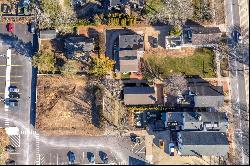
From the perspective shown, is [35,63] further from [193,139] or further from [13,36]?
[193,139]

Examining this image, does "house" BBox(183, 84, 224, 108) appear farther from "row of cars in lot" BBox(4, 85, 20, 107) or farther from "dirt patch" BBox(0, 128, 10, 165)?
"dirt patch" BBox(0, 128, 10, 165)

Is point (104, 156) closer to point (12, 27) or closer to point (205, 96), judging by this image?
point (205, 96)

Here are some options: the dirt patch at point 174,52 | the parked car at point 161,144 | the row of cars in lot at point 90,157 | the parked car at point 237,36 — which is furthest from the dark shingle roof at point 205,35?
the row of cars in lot at point 90,157

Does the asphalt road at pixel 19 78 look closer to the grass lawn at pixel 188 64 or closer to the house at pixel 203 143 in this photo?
the grass lawn at pixel 188 64

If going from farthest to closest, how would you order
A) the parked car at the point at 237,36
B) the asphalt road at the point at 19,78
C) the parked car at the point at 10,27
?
the parked car at the point at 237,36 → the parked car at the point at 10,27 → the asphalt road at the point at 19,78

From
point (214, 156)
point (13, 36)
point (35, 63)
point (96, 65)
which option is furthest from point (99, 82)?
point (214, 156)

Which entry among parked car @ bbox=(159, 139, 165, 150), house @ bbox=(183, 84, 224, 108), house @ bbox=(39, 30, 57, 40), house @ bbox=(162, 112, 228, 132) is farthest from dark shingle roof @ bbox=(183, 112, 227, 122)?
house @ bbox=(39, 30, 57, 40)

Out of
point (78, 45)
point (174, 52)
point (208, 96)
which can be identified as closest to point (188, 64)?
point (174, 52)
